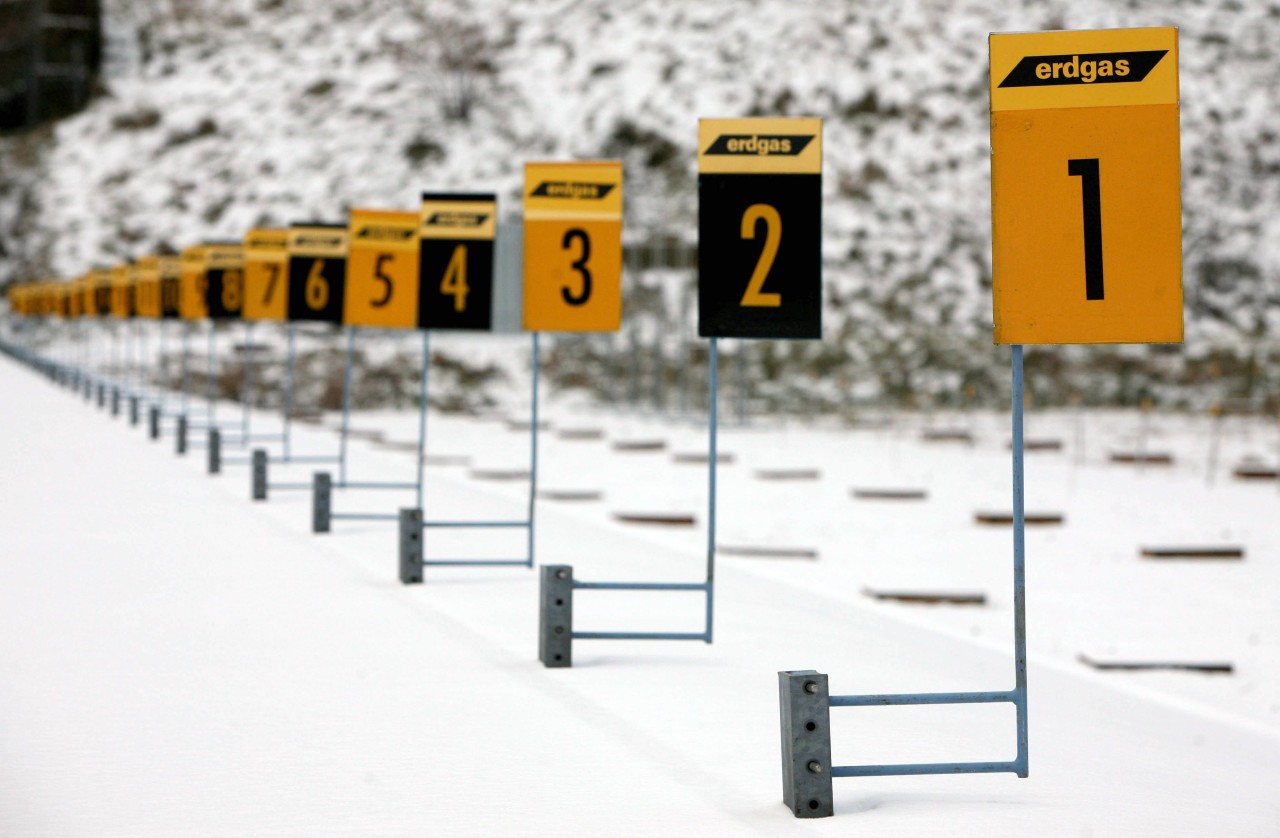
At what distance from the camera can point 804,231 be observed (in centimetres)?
873

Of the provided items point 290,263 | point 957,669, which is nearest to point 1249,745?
point 957,669

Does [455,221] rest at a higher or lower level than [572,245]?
higher

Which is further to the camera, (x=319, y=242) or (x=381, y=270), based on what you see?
(x=319, y=242)

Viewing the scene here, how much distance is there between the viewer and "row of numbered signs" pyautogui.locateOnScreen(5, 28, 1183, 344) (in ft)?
19.5

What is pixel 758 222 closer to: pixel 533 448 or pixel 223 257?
pixel 533 448

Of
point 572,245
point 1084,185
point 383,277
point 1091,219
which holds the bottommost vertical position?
point 1091,219

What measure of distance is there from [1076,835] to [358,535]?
1033 centimetres

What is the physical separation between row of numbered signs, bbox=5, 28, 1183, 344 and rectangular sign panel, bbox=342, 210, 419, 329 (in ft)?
0.06

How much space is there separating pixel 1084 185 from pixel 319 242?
38.6ft

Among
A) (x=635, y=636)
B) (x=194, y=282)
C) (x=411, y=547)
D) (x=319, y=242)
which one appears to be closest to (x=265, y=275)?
(x=319, y=242)

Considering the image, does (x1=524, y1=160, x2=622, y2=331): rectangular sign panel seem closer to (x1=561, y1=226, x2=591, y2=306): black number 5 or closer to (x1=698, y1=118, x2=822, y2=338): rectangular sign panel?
(x1=561, y1=226, x2=591, y2=306): black number 5

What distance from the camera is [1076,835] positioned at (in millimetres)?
5508

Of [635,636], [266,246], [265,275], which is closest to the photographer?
[635,636]

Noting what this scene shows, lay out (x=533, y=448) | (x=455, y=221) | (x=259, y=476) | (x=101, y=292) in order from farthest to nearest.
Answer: (x=101, y=292) < (x=259, y=476) < (x=455, y=221) < (x=533, y=448)
